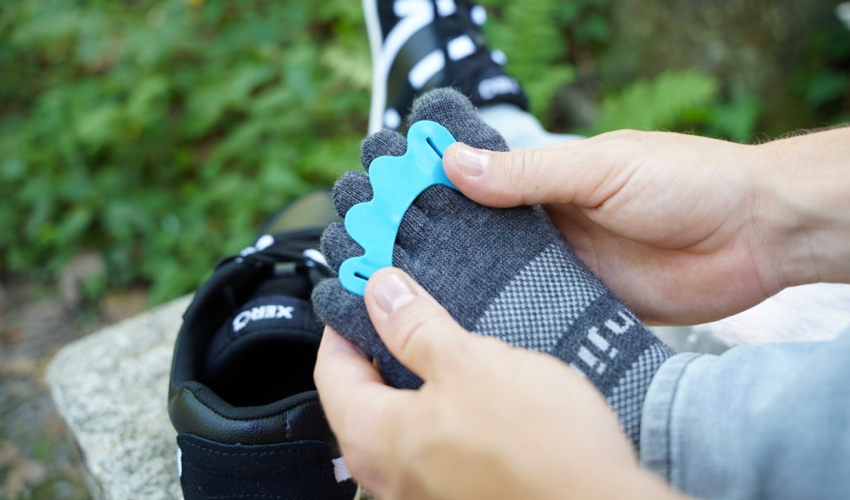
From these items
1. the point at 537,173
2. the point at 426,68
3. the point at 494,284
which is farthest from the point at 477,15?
the point at 494,284

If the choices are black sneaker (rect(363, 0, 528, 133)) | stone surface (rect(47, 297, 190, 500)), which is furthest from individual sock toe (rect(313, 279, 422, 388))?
black sneaker (rect(363, 0, 528, 133))

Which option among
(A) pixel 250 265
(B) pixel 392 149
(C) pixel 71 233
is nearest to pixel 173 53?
(C) pixel 71 233

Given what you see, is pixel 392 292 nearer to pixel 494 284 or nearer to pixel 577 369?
pixel 494 284

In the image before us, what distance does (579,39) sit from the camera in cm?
280

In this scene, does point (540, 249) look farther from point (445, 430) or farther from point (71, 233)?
point (71, 233)

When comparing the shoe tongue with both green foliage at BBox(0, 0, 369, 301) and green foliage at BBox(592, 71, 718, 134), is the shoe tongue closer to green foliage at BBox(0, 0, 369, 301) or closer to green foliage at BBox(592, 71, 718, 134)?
green foliage at BBox(0, 0, 369, 301)

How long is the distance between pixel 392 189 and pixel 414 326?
0.25 meters

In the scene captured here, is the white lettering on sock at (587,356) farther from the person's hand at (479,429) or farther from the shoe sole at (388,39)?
the shoe sole at (388,39)

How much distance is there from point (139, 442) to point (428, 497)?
0.88 metres

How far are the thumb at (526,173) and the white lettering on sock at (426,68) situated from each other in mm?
825

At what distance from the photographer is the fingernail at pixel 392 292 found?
28.5 inches

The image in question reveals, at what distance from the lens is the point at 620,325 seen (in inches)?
30.9

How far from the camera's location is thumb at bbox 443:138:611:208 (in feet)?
2.71

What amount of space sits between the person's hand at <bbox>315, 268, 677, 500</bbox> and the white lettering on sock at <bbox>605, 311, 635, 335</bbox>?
0.71 feet
